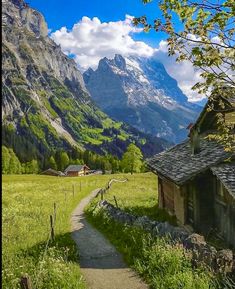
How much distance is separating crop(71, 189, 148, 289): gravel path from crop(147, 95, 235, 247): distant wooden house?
5.81 m

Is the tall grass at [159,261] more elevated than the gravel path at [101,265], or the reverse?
the tall grass at [159,261]

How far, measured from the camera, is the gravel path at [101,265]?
44.4 feet

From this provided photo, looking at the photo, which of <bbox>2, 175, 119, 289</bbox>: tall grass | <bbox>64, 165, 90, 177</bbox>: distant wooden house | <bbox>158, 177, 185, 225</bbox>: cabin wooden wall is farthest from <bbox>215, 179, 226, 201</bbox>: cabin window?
<bbox>64, 165, 90, 177</bbox>: distant wooden house

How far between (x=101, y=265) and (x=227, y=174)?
814 centimetres

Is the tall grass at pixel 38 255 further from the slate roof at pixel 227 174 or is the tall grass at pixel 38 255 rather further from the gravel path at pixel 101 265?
the slate roof at pixel 227 174

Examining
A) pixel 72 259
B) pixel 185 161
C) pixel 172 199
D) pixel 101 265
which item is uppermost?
pixel 185 161

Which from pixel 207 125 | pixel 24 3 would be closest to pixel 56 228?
pixel 207 125

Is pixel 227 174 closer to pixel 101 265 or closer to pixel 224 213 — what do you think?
pixel 224 213

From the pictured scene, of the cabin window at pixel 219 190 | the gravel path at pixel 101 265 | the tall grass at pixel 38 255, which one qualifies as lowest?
Answer: the gravel path at pixel 101 265

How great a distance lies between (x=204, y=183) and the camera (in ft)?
75.2

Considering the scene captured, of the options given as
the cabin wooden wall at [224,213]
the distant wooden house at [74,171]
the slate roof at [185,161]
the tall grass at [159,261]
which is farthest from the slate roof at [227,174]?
the distant wooden house at [74,171]

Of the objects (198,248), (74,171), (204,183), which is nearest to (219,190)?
(204,183)

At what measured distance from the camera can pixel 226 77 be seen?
9.21 meters

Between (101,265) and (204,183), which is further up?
(204,183)
